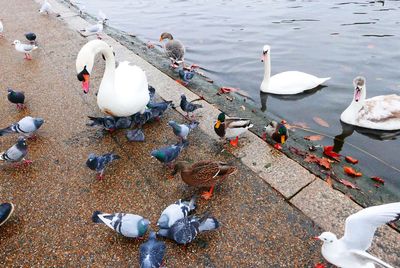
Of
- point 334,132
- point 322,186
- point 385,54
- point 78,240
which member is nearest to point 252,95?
point 334,132

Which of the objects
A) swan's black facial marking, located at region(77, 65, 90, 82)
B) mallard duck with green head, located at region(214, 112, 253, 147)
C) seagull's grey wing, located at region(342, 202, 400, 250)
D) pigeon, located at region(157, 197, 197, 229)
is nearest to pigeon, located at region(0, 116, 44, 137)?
swan's black facial marking, located at region(77, 65, 90, 82)

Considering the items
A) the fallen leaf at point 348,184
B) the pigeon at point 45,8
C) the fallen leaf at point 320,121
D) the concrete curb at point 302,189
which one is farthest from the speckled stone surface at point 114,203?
the pigeon at point 45,8

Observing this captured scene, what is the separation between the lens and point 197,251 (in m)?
3.03

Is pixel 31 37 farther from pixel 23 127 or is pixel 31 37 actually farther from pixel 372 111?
pixel 372 111

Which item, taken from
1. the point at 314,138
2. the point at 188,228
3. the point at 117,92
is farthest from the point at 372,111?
the point at 117,92

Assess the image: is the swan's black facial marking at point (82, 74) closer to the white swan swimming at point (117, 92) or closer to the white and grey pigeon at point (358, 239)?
the white swan swimming at point (117, 92)

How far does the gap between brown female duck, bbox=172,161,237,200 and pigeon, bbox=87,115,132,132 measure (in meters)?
1.54

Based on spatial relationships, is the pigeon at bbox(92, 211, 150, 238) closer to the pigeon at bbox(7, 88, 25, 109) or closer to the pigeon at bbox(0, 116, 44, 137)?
the pigeon at bbox(0, 116, 44, 137)

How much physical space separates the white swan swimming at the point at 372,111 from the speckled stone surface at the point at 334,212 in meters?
2.79

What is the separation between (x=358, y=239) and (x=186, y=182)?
189 cm

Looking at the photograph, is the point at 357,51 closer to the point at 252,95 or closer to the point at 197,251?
the point at 252,95

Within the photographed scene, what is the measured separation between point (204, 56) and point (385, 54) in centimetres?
541

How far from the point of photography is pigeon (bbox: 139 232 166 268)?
2678mm

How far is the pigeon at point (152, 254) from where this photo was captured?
2.68 m
